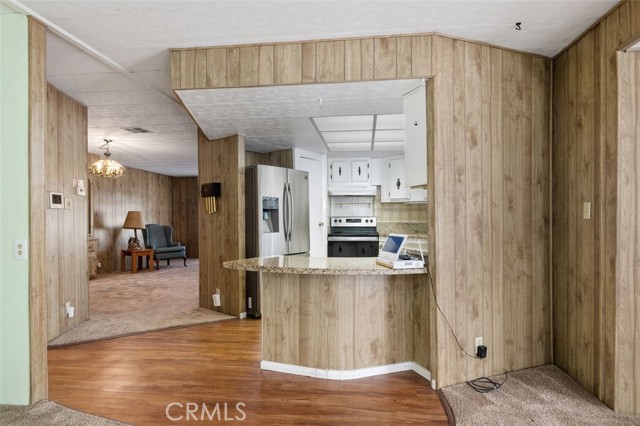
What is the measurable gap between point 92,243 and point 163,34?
5.88 metres

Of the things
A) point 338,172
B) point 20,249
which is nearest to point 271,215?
point 338,172

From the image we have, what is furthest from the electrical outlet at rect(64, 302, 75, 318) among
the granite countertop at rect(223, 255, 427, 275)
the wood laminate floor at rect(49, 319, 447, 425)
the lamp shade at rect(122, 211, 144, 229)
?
the lamp shade at rect(122, 211, 144, 229)

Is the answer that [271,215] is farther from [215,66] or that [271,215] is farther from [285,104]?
[215,66]

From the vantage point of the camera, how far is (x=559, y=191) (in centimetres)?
287

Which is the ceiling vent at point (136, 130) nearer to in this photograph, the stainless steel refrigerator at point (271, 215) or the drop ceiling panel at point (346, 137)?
the stainless steel refrigerator at point (271, 215)

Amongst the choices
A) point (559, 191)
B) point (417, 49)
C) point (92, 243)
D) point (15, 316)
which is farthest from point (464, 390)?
point (92, 243)

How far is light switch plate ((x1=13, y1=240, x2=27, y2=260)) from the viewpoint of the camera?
2393 mm

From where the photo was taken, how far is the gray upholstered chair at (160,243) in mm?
8633

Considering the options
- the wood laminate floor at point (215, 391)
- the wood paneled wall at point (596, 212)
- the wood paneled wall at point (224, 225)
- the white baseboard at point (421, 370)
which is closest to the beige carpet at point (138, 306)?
the wood paneled wall at point (224, 225)

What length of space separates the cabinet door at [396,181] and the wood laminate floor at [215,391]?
131 inches

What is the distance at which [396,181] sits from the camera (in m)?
5.83

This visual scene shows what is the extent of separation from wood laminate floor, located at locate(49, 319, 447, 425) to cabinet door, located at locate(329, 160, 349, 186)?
10.4ft

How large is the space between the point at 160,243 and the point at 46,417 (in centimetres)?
715

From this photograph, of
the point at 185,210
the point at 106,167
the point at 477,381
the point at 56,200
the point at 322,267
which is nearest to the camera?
the point at 322,267
